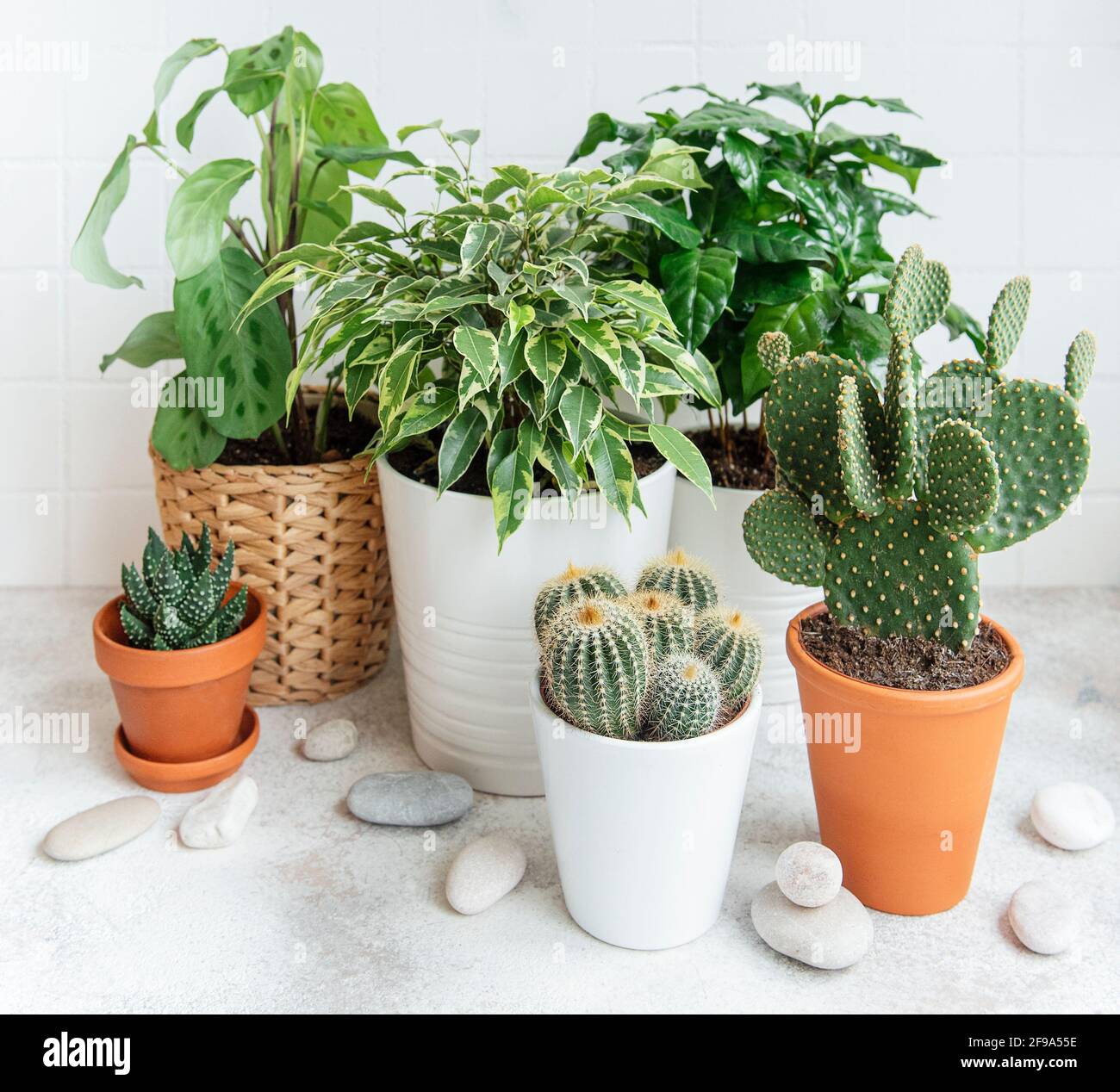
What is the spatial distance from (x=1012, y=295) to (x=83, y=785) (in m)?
1.26

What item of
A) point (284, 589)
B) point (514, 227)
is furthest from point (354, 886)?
point (514, 227)

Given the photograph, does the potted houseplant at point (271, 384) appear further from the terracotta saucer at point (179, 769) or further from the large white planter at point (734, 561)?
the large white planter at point (734, 561)

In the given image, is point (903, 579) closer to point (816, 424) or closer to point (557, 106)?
point (816, 424)

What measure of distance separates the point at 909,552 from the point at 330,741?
0.81 m

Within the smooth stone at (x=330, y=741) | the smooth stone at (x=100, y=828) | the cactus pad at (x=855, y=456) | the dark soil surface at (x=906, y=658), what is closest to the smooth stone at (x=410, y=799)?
the smooth stone at (x=330, y=741)

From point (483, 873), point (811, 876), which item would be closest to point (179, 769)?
point (483, 873)

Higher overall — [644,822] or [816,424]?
[816,424]

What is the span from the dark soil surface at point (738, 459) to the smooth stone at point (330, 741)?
61 cm

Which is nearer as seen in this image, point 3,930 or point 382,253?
point 3,930

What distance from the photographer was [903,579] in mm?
1246

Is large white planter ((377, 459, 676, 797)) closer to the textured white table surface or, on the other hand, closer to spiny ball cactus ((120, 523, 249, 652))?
the textured white table surface

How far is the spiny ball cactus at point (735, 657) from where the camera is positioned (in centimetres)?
125
